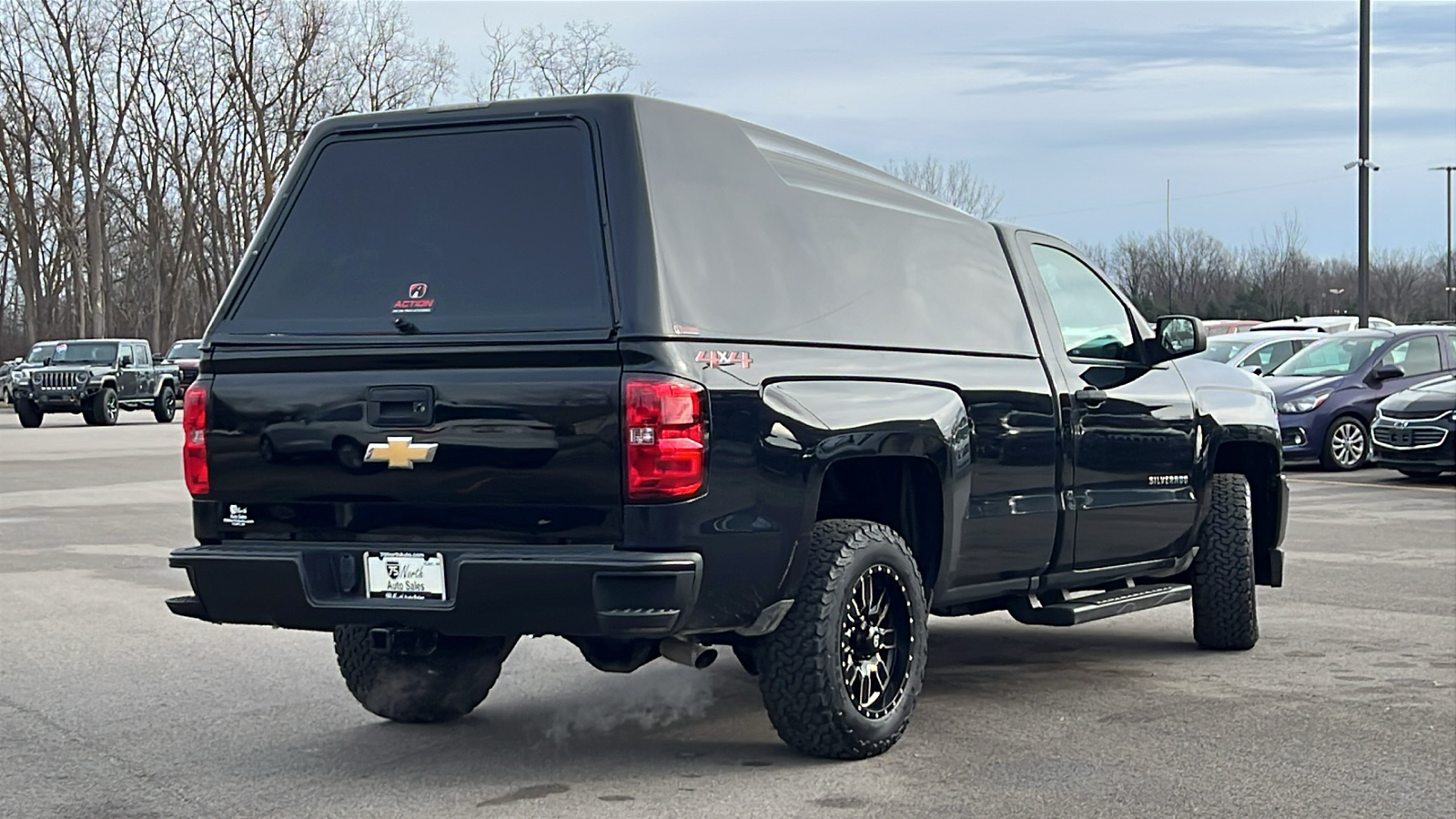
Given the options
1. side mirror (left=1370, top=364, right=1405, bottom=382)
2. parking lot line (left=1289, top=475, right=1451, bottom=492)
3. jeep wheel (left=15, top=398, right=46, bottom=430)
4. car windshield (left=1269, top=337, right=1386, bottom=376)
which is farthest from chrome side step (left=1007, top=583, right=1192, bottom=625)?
jeep wheel (left=15, top=398, right=46, bottom=430)

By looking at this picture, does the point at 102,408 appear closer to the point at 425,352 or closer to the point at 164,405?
the point at 164,405

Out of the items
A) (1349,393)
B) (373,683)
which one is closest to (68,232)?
(1349,393)

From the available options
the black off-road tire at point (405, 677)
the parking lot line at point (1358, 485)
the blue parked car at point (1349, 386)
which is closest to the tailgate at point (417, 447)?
the black off-road tire at point (405, 677)

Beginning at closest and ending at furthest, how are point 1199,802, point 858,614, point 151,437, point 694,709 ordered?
point 1199,802, point 858,614, point 694,709, point 151,437

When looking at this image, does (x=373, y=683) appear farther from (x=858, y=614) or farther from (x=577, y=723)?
(x=858, y=614)

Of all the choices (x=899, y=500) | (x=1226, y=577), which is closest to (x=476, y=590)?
(x=899, y=500)

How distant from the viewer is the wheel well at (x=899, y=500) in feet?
20.5

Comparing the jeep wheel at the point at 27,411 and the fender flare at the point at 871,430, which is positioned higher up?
the fender flare at the point at 871,430

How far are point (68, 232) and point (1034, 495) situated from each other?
6047cm

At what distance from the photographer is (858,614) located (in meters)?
5.93

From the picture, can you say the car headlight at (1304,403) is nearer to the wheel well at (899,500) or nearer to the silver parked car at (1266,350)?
the silver parked car at (1266,350)

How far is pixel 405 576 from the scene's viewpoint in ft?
17.6

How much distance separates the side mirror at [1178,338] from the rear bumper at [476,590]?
3.38 metres

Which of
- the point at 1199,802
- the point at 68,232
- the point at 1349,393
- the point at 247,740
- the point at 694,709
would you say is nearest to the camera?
the point at 1199,802
